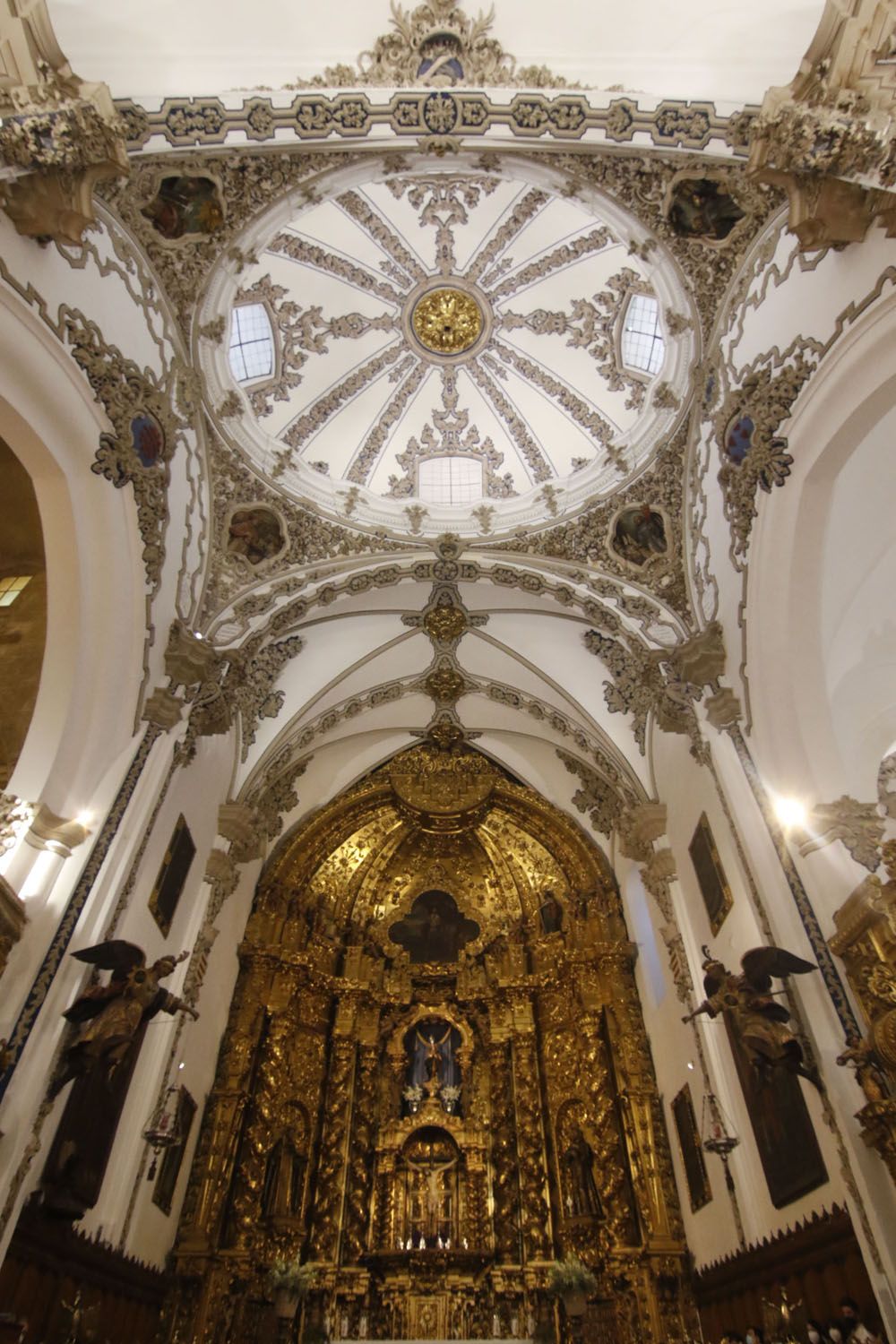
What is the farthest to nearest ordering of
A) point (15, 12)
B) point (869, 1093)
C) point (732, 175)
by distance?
point (732, 175) → point (869, 1093) → point (15, 12)

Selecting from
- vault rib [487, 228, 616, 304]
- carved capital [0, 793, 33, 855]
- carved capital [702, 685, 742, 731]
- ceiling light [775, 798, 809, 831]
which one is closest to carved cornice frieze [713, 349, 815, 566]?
carved capital [702, 685, 742, 731]

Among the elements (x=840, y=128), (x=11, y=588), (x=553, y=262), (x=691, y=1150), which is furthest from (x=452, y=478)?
(x=691, y=1150)

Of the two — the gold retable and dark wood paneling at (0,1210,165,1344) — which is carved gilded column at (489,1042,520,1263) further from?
the gold retable

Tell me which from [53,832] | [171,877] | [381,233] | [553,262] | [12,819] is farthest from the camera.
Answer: [553,262]

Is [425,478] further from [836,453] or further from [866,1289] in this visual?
[866,1289]

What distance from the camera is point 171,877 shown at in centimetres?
1150

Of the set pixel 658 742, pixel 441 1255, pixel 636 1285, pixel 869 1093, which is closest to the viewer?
pixel 869 1093

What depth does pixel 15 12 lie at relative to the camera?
5.89 m

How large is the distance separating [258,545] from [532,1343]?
490 inches

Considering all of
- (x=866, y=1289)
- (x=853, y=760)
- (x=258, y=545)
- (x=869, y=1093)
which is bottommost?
(x=866, y=1289)

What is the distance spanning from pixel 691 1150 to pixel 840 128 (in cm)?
1231

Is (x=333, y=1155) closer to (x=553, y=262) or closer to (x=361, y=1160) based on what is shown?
(x=361, y=1160)

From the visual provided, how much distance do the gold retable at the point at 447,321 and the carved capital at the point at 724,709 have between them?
25.2ft

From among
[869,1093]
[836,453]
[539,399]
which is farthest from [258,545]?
[869,1093]
